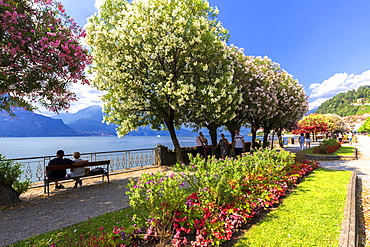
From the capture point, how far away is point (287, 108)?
23625 millimetres

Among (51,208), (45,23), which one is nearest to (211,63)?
(45,23)

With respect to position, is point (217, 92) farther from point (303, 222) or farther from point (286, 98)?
point (286, 98)

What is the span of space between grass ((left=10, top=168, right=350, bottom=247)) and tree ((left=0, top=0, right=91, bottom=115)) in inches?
216

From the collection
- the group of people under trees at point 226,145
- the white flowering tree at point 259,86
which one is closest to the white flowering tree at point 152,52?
the group of people under trees at point 226,145

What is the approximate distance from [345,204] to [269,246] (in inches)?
142

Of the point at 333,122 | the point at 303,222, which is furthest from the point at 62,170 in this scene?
the point at 333,122

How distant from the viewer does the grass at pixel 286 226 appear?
3.88 metres

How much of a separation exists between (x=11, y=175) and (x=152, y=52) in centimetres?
897

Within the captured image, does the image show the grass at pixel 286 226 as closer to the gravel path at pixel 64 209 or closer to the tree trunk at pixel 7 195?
the gravel path at pixel 64 209

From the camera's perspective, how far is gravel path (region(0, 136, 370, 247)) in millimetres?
4879

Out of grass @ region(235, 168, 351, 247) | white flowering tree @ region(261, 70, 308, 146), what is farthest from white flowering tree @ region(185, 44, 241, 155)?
white flowering tree @ region(261, 70, 308, 146)

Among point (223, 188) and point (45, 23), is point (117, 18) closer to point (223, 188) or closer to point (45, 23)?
point (45, 23)

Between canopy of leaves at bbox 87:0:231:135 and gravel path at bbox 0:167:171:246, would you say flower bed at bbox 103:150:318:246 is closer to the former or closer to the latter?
gravel path at bbox 0:167:171:246

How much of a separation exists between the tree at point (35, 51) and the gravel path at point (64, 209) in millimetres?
4028
